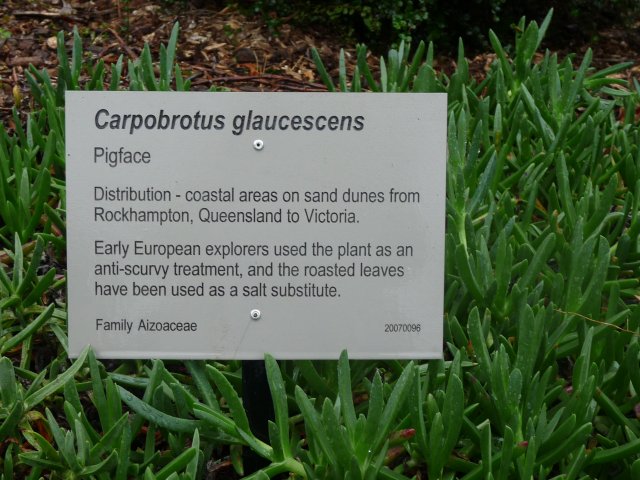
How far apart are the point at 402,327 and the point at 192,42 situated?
2.31 meters

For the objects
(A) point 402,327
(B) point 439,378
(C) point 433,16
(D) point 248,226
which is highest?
(C) point 433,16

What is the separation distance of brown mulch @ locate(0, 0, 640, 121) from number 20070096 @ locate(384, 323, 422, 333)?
70.6 inches

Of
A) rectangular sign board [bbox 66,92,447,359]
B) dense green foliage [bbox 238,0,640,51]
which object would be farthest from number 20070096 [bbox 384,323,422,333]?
dense green foliage [bbox 238,0,640,51]

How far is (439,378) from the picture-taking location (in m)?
1.55

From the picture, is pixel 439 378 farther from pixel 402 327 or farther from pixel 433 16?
pixel 433 16

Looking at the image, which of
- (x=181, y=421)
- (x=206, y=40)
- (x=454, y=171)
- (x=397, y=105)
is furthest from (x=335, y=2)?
(x=181, y=421)

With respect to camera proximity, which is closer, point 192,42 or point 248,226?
point 248,226

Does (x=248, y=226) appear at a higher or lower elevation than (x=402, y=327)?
higher

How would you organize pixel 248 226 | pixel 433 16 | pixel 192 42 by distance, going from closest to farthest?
pixel 248 226, pixel 192 42, pixel 433 16

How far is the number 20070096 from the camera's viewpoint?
4.93 ft

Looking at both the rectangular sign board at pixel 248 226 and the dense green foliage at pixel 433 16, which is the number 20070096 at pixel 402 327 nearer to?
the rectangular sign board at pixel 248 226

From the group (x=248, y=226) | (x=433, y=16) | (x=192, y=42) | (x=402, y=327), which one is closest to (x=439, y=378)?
(x=402, y=327)

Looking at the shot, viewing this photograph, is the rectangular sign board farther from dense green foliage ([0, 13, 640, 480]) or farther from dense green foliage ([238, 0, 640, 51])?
dense green foliage ([238, 0, 640, 51])

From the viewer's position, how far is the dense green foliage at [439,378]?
136 centimetres
